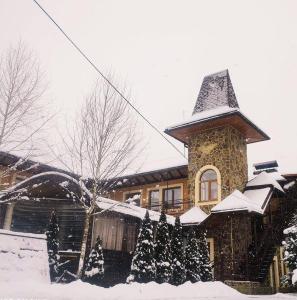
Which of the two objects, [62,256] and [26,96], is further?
[62,256]

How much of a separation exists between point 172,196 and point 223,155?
707 centimetres

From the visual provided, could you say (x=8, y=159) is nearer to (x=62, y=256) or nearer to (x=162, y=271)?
(x=62, y=256)

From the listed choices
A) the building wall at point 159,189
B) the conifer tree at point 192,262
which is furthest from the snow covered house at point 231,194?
the conifer tree at point 192,262

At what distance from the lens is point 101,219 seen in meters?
16.5

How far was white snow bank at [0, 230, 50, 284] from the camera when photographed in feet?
12.0

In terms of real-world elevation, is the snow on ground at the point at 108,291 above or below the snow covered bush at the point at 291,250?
below

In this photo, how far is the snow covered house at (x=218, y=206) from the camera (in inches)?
650

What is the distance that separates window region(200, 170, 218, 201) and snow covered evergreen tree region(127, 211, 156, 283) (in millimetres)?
7153

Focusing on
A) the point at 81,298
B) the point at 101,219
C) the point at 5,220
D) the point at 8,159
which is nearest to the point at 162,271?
the point at 101,219

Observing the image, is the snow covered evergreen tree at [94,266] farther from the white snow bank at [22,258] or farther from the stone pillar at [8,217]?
the white snow bank at [22,258]

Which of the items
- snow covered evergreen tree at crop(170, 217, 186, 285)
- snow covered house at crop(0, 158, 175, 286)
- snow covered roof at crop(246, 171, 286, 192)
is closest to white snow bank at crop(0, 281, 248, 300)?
snow covered evergreen tree at crop(170, 217, 186, 285)

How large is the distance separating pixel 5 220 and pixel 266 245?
14.6 m

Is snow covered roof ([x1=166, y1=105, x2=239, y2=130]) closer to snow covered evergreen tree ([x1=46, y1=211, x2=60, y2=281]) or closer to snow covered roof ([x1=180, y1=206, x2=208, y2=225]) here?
snow covered roof ([x1=180, y1=206, x2=208, y2=225])

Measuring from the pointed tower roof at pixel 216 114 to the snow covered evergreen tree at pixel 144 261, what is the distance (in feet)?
27.6
